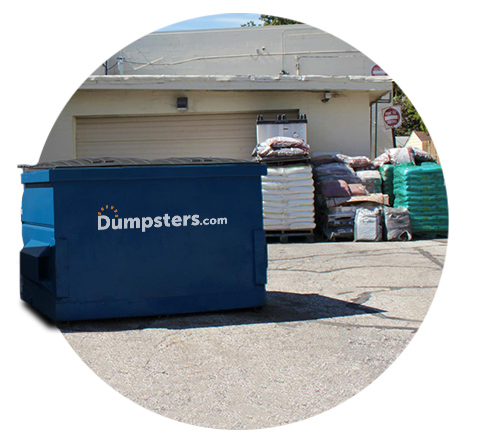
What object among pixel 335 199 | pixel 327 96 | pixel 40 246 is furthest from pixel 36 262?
pixel 327 96

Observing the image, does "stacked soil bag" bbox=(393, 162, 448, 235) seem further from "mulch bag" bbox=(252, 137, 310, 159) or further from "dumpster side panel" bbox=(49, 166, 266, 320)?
"dumpster side panel" bbox=(49, 166, 266, 320)

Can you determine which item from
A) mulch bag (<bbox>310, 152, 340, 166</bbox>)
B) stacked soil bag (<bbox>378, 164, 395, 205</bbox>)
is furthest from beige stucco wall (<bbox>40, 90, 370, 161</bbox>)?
stacked soil bag (<bbox>378, 164, 395, 205</bbox>)

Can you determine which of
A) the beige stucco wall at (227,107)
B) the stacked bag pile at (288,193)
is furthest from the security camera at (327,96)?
the stacked bag pile at (288,193)

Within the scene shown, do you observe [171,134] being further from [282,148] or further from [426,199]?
[426,199]

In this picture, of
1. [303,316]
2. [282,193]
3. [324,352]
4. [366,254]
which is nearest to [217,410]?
[324,352]

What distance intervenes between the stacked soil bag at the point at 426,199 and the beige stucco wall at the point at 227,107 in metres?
2.58

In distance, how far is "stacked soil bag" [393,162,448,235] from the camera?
11531 mm

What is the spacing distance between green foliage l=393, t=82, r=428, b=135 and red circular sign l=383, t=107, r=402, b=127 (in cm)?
897

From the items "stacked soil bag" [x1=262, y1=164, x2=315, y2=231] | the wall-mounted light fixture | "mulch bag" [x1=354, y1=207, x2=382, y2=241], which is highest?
the wall-mounted light fixture

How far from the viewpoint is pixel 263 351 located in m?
4.54

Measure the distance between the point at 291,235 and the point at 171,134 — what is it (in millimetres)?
4312

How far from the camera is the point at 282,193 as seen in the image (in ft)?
37.4

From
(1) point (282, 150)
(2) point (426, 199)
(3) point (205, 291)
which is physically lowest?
(3) point (205, 291)

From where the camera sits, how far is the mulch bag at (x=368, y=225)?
37.0 ft
